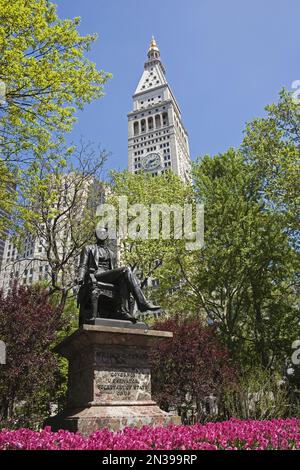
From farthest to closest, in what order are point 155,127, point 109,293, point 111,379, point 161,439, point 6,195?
point 155,127 < point 6,195 < point 109,293 < point 111,379 < point 161,439

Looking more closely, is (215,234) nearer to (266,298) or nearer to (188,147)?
(266,298)

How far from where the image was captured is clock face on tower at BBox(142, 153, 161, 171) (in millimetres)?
91062

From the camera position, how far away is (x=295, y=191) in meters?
17.4

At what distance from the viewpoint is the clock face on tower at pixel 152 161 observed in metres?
91.1

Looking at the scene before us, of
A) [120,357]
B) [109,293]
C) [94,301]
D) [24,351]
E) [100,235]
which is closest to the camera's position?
[120,357]

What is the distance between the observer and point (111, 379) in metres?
7.25

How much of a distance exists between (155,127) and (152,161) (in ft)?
60.7

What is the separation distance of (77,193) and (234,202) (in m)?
8.35

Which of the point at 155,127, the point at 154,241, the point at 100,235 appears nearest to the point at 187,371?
the point at 100,235

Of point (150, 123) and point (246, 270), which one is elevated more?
point (150, 123)

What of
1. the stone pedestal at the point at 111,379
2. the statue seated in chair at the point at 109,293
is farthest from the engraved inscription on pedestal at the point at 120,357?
the statue seated in chair at the point at 109,293

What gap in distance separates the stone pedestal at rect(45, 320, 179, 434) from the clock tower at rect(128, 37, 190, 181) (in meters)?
82.0

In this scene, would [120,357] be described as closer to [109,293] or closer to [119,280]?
[109,293]

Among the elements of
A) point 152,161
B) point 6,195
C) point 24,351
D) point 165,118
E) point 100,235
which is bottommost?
point 24,351
